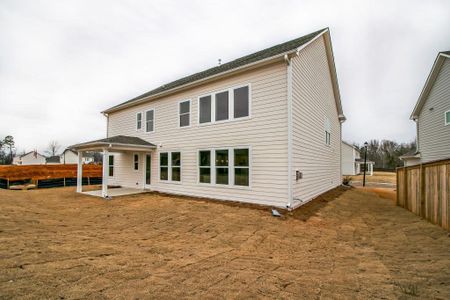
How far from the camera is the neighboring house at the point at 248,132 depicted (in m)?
8.51

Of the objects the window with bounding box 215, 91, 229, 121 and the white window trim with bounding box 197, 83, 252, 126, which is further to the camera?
the window with bounding box 215, 91, 229, 121

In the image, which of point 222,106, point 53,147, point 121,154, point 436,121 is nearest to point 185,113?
point 222,106

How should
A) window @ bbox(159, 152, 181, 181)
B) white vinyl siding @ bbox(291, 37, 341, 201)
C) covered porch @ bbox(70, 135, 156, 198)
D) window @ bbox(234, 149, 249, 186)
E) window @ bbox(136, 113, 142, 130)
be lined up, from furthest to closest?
1. window @ bbox(136, 113, 142, 130)
2. window @ bbox(159, 152, 181, 181)
3. covered porch @ bbox(70, 135, 156, 198)
4. window @ bbox(234, 149, 249, 186)
5. white vinyl siding @ bbox(291, 37, 341, 201)

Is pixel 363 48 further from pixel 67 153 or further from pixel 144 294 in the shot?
pixel 67 153

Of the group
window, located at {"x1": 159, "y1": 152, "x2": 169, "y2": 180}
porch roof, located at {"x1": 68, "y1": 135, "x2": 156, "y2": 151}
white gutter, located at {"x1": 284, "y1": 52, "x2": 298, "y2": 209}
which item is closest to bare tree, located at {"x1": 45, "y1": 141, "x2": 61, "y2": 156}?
porch roof, located at {"x1": 68, "y1": 135, "x2": 156, "y2": 151}

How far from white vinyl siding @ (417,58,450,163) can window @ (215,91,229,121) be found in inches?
487

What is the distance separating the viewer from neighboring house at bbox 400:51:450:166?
12.3m

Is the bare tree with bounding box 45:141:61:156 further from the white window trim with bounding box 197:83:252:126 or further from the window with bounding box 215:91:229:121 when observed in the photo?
the window with bounding box 215:91:229:121

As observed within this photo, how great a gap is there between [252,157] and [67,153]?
247 ft

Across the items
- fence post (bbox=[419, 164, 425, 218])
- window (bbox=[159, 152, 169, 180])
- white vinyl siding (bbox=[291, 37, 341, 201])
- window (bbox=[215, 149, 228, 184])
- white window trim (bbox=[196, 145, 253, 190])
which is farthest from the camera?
window (bbox=[159, 152, 169, 180])

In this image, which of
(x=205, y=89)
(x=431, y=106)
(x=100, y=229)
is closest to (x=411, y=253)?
(x=100, y=229)

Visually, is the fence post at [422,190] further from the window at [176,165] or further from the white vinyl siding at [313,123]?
the window at [176,165]

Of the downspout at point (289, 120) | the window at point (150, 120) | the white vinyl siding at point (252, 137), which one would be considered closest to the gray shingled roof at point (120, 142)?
the window at point (150, 120)

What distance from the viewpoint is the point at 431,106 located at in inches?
554
